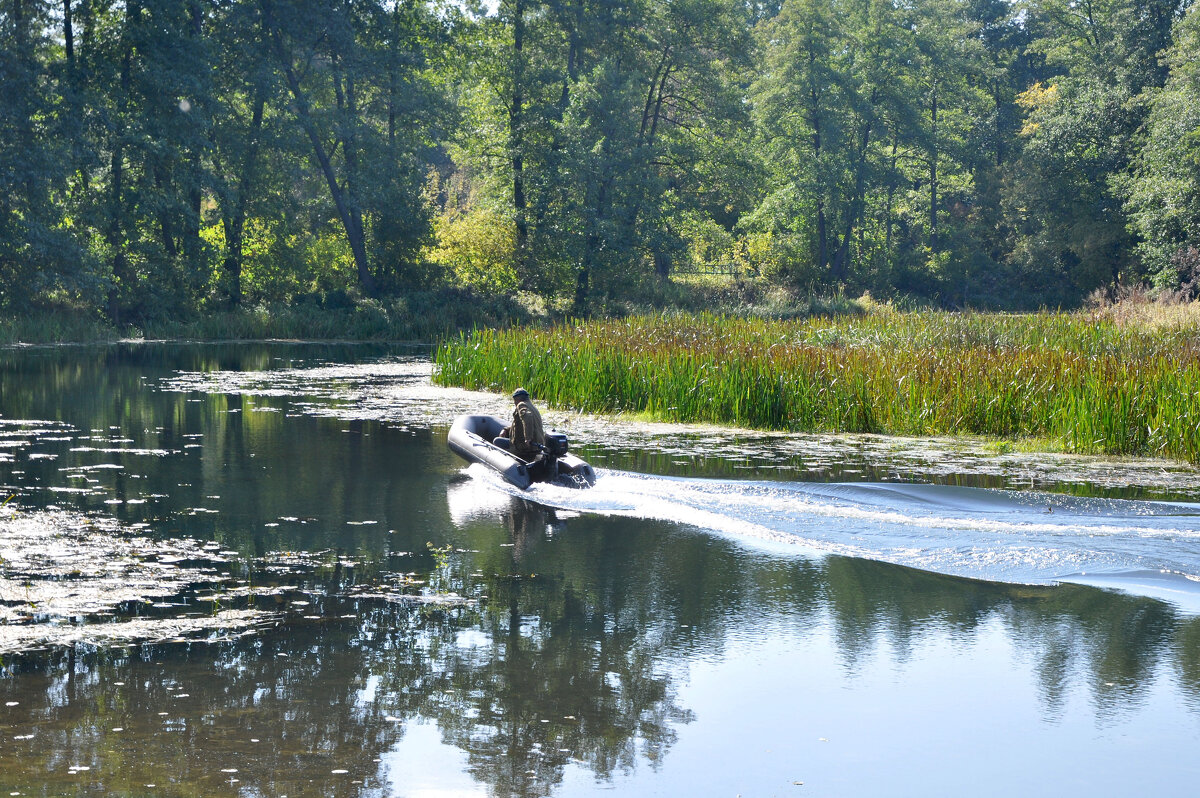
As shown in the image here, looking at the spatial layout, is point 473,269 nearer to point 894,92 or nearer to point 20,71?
point 20,71

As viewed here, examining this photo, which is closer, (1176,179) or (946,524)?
(946,524)

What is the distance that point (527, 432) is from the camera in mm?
9820

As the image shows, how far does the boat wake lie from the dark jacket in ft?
1.39

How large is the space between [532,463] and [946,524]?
3.45 meters

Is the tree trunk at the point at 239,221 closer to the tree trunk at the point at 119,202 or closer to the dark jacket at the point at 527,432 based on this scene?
the tree trunk at the point at 119,202

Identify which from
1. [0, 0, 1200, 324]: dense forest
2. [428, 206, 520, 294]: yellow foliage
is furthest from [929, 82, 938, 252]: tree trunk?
[428, 206, 520, 294]: yellow foliage

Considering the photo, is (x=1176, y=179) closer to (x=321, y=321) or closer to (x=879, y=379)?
(x=321, y=321)

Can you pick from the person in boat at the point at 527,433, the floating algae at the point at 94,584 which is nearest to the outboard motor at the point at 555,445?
the person in boat at the point at 527,433

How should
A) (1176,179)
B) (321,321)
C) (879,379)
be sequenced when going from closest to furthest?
(879,379) < (321,321) < (1176,179)

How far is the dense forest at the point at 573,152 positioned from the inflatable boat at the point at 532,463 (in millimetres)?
20518

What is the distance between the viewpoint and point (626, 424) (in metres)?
13.3

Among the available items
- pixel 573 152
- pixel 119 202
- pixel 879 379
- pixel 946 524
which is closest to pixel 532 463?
pixel 946 524

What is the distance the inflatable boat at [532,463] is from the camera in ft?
31.0

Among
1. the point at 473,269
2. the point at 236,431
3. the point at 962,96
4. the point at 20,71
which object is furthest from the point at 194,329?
the point at 962,96
